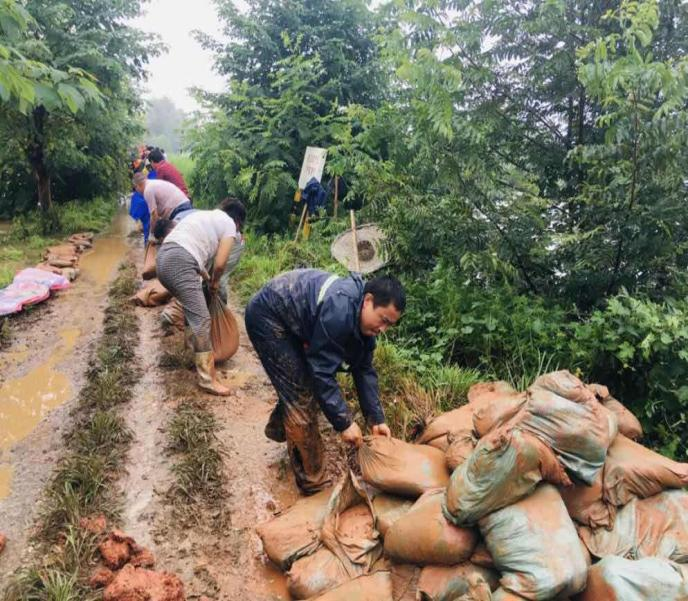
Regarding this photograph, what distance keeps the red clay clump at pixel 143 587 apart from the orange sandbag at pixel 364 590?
597 mm

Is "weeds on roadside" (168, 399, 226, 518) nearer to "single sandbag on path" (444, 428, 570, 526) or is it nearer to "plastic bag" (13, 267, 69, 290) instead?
"single sandbag on path" (444, 428, 570, 526)

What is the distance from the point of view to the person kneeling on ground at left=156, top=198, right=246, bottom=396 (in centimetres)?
379

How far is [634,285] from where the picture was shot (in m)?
3.85

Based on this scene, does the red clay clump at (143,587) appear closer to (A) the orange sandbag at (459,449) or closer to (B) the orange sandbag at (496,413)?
(A) the orange sandbag at (459,449)

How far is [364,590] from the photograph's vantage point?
2.06m

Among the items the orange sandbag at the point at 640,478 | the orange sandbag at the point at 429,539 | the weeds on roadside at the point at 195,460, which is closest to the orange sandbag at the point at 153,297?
the weeds on roadside at the point at 195,460

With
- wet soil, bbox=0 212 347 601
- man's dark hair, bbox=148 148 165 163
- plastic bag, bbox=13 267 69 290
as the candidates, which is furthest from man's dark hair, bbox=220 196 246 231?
plastic bag, bbox=13 267 69 290

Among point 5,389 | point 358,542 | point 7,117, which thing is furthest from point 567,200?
point 7,117

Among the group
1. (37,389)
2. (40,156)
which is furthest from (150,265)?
(40,156)

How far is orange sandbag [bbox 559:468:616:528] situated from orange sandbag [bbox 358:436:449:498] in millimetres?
536

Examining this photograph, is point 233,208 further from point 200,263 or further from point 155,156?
point 155,156

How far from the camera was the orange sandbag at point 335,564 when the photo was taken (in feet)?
7.22

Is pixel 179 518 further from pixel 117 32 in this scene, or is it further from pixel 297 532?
pixel 117 32

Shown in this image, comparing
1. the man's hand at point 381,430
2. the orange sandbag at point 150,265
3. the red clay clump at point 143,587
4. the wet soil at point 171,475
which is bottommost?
the wet soil at point 171,475
